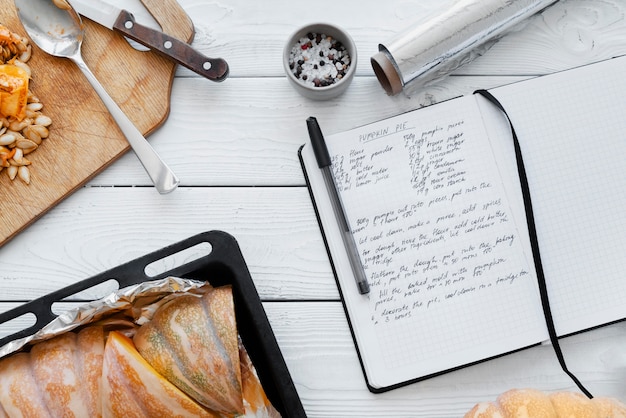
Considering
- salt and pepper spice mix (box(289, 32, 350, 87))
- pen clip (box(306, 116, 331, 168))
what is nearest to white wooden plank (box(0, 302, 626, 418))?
pen clip (box(306, 116, 331, 168))

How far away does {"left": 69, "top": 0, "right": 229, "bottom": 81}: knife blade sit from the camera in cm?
79

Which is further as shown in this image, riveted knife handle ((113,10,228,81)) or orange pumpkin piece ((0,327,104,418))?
riveted knife handle ((113,10,228,81))

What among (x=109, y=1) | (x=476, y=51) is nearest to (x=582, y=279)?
(x=476, y=51)

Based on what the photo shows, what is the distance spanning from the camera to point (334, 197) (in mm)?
792

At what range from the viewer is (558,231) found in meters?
0.79

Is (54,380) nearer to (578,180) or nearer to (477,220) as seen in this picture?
(477,220)

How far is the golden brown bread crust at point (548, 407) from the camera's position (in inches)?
25.9

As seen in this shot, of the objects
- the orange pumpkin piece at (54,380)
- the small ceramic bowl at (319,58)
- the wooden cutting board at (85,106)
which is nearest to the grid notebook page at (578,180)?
the small ceramic bowl at (319,58)

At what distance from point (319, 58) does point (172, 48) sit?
7.7 inches

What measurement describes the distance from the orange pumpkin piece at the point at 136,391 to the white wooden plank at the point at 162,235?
208mm

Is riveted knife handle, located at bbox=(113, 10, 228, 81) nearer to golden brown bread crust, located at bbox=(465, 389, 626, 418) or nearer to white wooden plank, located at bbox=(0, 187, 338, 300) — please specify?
white wooden plank, located at bbox=(0, 187, 338, 300)

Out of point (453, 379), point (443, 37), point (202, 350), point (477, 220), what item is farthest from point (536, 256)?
point (202, 350)

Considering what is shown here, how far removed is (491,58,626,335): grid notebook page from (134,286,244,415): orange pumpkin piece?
16.8 inches

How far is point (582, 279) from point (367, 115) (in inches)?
14.2
